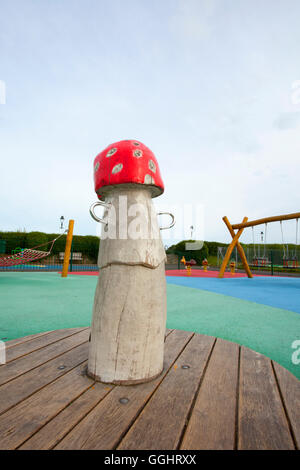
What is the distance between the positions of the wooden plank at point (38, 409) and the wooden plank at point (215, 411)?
490mm

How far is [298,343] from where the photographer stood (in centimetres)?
233

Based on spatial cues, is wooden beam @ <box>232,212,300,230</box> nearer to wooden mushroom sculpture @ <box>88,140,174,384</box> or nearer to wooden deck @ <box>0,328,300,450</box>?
wooden deck @ <box>0,328,300,450</box>

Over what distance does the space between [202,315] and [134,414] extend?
9.25 ft

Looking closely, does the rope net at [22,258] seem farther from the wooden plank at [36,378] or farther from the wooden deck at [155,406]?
the wooden deck at [155,406]

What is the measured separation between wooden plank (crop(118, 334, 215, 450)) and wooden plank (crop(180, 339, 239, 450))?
3cm

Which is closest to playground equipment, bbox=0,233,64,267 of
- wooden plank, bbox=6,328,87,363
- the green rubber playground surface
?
the green rubber playground surface

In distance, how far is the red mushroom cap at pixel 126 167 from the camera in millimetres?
1293

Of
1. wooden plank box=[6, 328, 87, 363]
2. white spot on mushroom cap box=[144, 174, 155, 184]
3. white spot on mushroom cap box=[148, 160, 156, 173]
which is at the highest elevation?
white spot on mushroom cap box=[148, 160, 156, 173]

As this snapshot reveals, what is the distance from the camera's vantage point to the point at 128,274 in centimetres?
124

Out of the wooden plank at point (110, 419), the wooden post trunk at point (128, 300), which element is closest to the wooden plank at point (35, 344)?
the wooden post trunk at point (128, 300)

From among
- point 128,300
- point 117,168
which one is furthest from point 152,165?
point 128,300

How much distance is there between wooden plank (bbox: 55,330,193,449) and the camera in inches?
30.3

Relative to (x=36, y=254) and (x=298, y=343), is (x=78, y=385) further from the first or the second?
(x=36, y=254)
